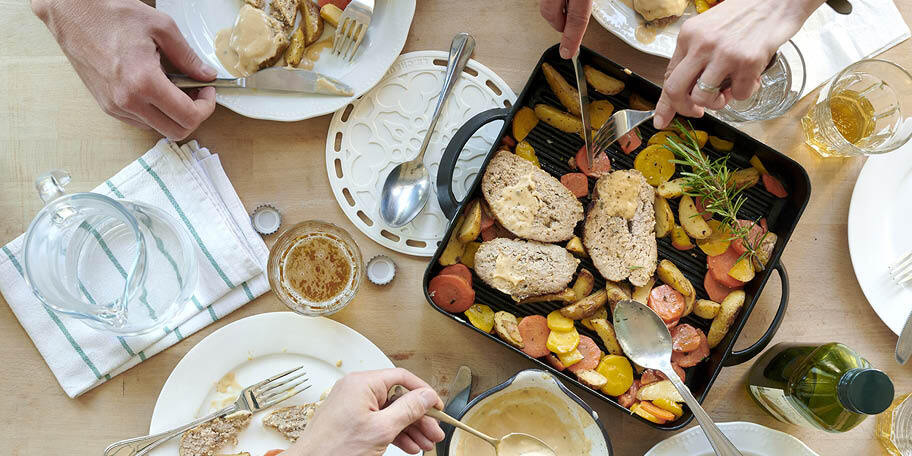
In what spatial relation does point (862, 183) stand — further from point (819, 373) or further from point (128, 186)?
point (128, 186)

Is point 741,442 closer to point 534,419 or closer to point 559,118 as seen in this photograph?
point 534,419

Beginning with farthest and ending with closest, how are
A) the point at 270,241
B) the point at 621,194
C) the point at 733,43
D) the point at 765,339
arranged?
the point at 270,241, the point at 621,194, the point at 765,339, the point at 733,43

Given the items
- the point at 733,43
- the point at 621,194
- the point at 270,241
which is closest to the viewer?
the point at 733,43

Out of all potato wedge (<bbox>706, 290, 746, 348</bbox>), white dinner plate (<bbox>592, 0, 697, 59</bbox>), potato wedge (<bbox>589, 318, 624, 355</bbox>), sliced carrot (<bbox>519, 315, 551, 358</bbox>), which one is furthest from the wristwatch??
sliced carrot (<bbox>519, 315, 551, 358</bbox>)

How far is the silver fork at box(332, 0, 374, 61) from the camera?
5.88 feet

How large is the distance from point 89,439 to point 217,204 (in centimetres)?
→ 74

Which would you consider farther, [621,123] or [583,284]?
[583,284]

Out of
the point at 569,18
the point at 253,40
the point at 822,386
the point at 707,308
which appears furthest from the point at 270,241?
the point at 822,386

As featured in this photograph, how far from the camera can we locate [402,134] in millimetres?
1895

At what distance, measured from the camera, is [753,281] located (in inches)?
70.7

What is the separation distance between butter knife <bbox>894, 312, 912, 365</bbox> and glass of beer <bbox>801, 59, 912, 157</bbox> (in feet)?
1.57

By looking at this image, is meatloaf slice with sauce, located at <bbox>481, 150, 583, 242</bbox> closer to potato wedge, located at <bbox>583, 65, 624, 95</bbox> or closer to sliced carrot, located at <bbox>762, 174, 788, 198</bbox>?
potato wedge, located at <bbox>583, 65, 624, 95</bbox>

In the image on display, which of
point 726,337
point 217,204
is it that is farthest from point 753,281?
point 217,204

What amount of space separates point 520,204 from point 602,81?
40 centimetres
